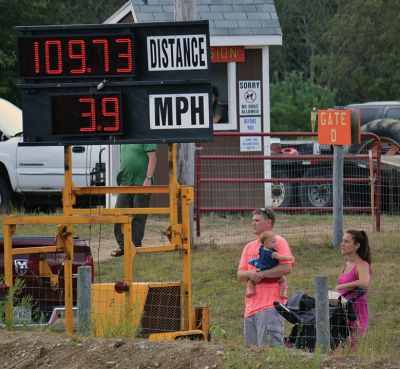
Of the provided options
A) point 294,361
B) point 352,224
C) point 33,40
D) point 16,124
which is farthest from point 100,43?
point 16,124

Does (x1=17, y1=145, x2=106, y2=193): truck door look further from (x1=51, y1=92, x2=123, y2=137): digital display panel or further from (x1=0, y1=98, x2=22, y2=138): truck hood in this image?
(x1=51, y1=92, x2=123, y2=137): digital display panel

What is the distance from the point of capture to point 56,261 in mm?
12164

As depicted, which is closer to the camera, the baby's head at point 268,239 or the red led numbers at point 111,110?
the baby's head at point 268,239

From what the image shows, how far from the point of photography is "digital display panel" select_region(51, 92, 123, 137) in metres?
10.8

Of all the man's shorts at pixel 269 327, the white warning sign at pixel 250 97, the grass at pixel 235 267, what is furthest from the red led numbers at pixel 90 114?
the white warning sign at pixel 250 97

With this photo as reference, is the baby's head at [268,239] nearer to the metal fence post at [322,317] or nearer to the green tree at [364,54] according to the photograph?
the metal fence post at [322,317]

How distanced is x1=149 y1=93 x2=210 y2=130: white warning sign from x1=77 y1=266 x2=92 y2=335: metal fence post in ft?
5.12

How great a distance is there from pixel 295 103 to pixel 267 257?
41.1 m

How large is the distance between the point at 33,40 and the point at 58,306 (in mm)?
2546

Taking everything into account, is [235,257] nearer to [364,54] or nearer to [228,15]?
[228,15]

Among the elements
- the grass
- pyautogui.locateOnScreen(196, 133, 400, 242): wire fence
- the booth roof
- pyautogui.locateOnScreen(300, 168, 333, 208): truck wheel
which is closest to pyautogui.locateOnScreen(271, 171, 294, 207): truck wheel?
pyautogui.locateOnScreen(196, 133, 400, 242): wire fence

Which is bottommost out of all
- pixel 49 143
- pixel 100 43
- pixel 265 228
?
pixel 265 228

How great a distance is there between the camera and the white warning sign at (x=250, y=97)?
2184 cm

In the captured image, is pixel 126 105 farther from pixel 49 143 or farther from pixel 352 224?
pixel 352 224
